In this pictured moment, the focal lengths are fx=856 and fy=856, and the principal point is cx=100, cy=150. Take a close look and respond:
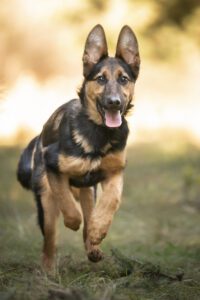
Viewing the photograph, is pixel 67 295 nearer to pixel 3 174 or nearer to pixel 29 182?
pixel 29 182

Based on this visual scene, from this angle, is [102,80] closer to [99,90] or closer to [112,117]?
[99,90]

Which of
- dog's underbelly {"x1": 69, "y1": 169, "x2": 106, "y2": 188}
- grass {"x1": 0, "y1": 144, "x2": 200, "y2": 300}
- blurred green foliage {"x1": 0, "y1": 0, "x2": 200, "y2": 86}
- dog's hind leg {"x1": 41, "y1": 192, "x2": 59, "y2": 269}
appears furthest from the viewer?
blurred green foliage {"x1": 0, "y1": 0, "x2": 200, "y2": 86}

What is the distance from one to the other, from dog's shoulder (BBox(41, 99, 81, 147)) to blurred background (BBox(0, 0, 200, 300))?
0.20 m

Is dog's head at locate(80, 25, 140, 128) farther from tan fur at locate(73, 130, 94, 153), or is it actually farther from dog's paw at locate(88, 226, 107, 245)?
dog's paw at locate(88, 226, 107, 245)

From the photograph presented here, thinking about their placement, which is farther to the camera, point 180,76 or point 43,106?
point 180,76

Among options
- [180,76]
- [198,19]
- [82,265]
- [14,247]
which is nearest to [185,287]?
[82,265]

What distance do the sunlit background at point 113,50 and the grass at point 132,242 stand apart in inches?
79.7

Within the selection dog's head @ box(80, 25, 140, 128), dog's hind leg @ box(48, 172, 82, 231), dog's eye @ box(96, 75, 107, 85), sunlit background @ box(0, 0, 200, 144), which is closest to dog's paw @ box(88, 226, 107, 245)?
dog's hind leg @ box(48, 172, 82, 231)

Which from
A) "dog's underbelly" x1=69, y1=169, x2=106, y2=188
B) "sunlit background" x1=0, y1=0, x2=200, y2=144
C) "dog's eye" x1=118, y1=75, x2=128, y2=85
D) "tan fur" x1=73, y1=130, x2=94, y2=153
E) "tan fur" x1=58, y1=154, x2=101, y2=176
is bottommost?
"dog's underbelly" x1=69, y1=169, x2=106, y2=188

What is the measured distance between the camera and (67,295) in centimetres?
534

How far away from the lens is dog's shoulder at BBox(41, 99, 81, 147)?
8164mm

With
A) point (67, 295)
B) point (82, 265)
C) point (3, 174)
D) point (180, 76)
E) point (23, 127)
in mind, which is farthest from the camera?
point (180, 76)

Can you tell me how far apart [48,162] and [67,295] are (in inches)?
109

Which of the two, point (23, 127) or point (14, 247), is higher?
point (23, 127)
